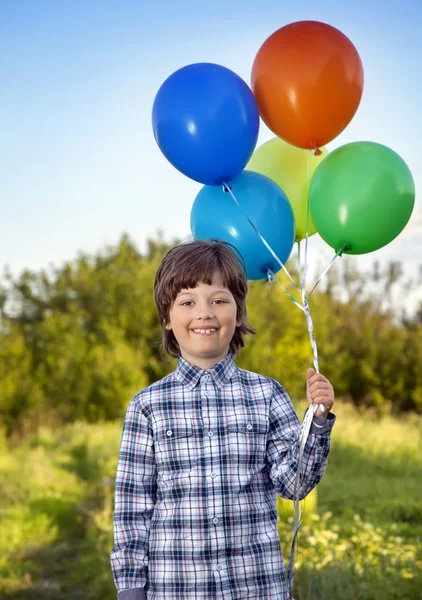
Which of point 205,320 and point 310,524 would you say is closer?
point 205,320

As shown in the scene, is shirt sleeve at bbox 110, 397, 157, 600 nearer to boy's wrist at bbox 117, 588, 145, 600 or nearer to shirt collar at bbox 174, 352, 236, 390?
boy's wrist at bbox 117, 588, 145, 600

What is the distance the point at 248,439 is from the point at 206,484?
0.49ft

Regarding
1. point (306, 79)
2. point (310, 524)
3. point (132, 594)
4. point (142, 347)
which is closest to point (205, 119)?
point (306, 79)

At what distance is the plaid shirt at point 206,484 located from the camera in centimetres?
165

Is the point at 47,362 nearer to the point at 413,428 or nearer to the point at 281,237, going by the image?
the point at 413,428

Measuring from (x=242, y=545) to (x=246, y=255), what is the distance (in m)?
1.07

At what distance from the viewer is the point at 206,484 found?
168cm

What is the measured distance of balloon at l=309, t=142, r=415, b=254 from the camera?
7.80ft

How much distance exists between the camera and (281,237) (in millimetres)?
2443

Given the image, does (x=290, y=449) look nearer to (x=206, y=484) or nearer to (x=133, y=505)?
(x=206, y=484)

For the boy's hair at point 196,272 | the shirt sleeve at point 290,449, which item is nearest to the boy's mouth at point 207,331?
the boy's hair at point 196,272

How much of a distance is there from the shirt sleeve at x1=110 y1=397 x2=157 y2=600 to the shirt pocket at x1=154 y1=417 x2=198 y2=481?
26 mm

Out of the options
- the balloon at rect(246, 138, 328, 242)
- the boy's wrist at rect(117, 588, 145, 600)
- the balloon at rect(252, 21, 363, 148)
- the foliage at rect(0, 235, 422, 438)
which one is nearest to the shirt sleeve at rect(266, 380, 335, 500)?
the boy's wrist at rect(117, 588, 145, 600)

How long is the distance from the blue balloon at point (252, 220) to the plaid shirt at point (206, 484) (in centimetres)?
73
